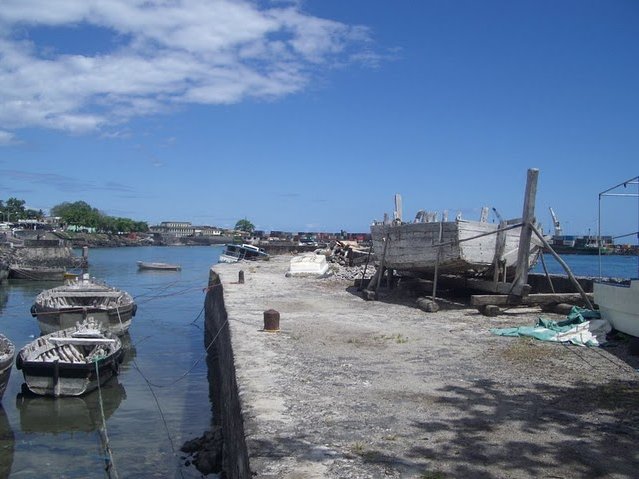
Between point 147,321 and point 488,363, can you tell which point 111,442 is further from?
point 147,321

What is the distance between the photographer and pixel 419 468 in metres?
4.46

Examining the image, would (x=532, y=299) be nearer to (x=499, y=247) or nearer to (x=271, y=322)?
(x=499, y=247)

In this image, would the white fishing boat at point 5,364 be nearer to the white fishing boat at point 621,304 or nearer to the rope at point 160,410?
the rope at point 160,410

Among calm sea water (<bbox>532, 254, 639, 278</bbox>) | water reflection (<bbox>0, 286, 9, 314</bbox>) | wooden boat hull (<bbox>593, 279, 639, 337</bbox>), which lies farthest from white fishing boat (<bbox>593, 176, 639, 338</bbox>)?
water reflection (<bbox>0, 286, 9, 314</bbox>)

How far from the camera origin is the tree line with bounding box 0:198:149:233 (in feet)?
417

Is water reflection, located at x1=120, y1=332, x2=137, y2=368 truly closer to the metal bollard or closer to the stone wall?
the stone wall

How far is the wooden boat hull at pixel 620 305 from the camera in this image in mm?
8891

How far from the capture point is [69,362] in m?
12.6

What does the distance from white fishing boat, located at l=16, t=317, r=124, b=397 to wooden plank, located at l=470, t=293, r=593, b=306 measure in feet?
27.1

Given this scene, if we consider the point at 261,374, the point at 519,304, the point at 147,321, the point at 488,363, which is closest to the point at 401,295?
the point at 519,304

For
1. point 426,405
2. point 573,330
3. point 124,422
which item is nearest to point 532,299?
point 573,330

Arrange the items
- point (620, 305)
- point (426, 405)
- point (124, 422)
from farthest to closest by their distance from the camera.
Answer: point (124, 422), point (620, 305), point (426, 405)

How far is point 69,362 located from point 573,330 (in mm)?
10002

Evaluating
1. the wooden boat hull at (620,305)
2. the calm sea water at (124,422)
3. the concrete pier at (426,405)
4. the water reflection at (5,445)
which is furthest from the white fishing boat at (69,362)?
the wooden boat hull at (620,305)
